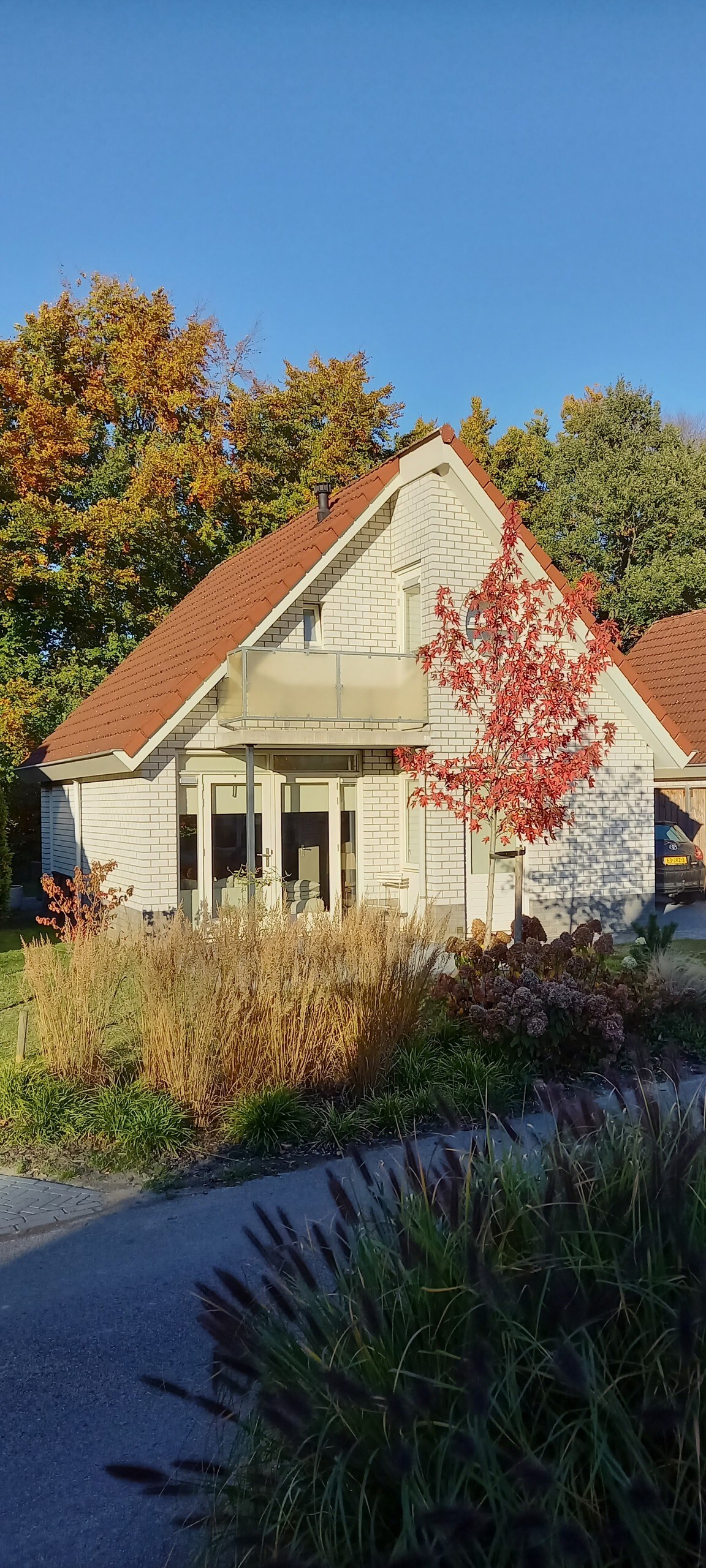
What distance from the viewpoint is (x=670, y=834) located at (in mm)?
20547

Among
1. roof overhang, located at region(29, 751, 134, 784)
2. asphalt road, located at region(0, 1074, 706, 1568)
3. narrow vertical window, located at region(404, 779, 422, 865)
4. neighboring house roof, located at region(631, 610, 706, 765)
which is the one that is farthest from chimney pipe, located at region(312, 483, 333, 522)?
asphalt road, located at region(0, 1074, 706, 1568)

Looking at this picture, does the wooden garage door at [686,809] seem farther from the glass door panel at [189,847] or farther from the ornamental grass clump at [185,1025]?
the ornamental grass clump at [185,1025]

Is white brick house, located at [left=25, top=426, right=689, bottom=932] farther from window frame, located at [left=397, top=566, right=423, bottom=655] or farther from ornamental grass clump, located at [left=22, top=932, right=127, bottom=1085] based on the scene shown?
ornamental grass clump, located at [left=22, top=932, right=127, bottom=1085]

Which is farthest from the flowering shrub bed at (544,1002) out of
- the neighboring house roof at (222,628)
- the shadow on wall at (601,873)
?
the shadow on wall at (601,873)

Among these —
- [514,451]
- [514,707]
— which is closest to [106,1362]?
[514,707]

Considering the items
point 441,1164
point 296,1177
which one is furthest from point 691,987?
Answer: point 441,1164

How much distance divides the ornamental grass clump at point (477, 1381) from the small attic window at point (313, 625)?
13633 millimetres

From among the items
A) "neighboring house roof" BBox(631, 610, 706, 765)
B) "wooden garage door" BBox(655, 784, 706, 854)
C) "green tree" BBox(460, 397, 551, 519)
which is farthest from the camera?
"green tree" BBox(460, 397, 551, 519)

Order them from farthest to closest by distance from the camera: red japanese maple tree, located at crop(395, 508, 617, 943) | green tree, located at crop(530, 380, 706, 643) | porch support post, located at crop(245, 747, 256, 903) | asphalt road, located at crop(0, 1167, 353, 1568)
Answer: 1. green tree, located at crop(530, 380, 706, 643)
2. porch support post, located at crop(245, 747, 256, 903)
3. red japanese maple tree, located at crop(395, 508, 617, 943)
4. asphalt road, located at crop(0, 1167, 353, 1568)

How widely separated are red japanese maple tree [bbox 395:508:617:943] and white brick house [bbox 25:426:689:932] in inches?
130

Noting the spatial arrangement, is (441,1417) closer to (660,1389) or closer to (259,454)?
(660,1389)

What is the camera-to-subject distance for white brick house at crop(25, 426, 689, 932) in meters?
15.2

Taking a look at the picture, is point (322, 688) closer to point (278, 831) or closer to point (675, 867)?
point (278, 831)

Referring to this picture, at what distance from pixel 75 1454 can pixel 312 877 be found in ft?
43.1
